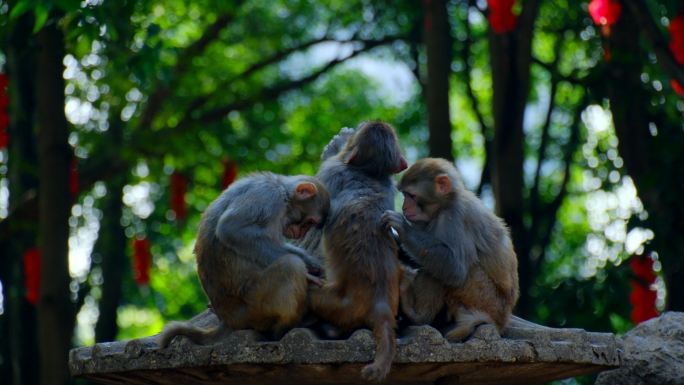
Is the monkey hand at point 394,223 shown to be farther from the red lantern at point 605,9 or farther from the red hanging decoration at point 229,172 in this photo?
the red hanging decoration at point 229,172

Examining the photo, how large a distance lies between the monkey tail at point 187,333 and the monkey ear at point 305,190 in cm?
78

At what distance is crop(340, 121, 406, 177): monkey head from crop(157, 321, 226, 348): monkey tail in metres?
1.12

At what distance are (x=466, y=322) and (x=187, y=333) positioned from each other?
1.38m

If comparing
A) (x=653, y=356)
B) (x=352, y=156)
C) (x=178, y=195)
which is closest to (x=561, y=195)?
(x=178, y=195)

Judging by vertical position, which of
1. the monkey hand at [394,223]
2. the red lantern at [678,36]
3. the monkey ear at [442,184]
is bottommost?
the monkey hand at [394,223]

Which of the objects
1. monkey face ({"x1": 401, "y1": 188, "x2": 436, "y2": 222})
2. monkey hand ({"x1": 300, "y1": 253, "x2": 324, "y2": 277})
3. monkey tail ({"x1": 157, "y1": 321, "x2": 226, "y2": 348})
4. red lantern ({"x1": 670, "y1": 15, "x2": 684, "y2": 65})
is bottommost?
monkey tail ({"x1": 157, "y1": 321, "x2": 226, "y2": 348})

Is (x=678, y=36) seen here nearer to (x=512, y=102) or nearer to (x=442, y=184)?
(x=512, y=102)

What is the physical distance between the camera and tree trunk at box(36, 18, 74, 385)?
11.5 metres

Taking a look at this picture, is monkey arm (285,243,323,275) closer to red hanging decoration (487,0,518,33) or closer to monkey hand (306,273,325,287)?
monkey hand (306,273,325,287)

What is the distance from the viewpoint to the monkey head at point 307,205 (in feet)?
20.4

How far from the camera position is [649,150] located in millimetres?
12828

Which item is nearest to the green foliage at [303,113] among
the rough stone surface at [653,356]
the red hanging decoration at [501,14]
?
the red hanging decoration at [501,14]

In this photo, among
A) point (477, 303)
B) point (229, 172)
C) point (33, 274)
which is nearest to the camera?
point (477, 303)

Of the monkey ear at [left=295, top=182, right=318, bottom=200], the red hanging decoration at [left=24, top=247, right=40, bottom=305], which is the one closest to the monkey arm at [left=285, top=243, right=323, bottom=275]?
the monkey ear at [left=295, top=182, right=318, bottom=200]
